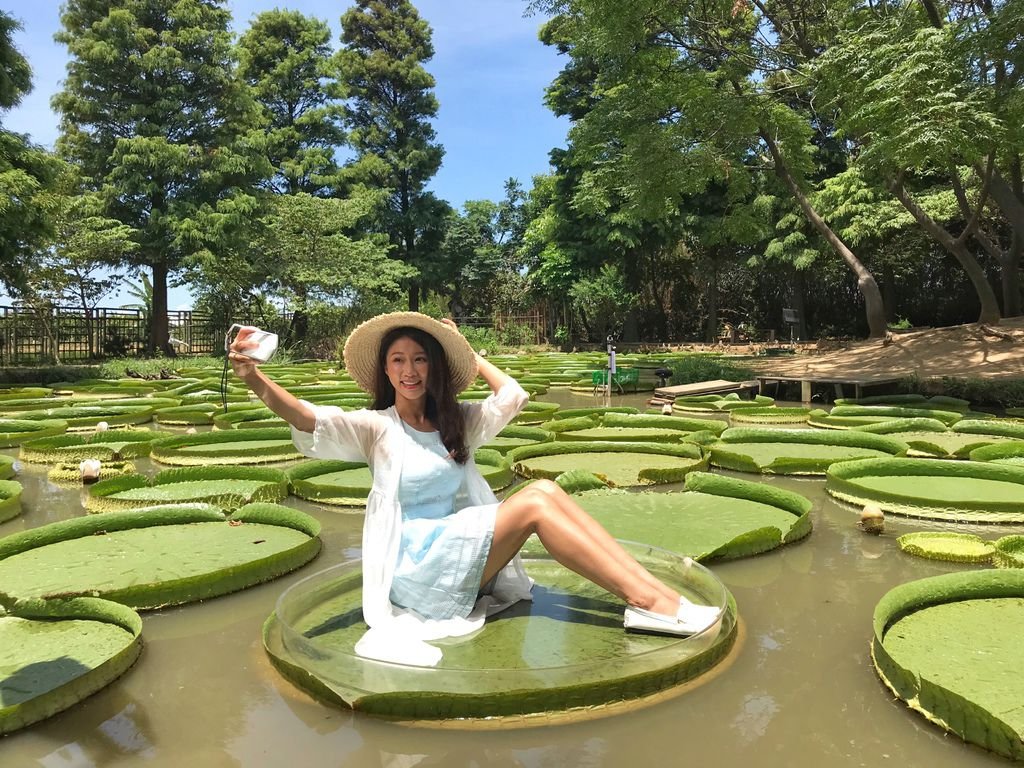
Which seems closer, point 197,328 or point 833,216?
point 833,216

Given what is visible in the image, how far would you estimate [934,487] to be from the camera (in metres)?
4.70

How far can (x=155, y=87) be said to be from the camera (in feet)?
64.2

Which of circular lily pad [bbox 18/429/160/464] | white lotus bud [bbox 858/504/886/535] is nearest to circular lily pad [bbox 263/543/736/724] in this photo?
white lotus bud [bbox 858/504/886/535]

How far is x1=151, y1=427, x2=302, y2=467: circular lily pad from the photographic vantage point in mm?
6297

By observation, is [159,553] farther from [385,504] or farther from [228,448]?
[228,448]

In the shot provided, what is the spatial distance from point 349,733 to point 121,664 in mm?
921

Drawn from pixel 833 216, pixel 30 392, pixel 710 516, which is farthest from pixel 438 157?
pixel 710 516

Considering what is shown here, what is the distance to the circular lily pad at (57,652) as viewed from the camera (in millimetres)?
2152

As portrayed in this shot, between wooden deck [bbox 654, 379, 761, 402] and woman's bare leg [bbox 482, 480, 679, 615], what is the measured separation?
27.0ft

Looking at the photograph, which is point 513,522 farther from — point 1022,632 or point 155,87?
point 155,87

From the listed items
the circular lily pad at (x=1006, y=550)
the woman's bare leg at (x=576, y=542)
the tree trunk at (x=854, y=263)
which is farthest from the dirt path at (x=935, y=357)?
the woman's bare leg at (x=576, y=542)

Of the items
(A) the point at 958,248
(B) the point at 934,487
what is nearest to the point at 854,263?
(A) the point at 958,248

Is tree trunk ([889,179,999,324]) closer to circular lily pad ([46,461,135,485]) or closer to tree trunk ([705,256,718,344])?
tree trunk ([705,256,718,344])

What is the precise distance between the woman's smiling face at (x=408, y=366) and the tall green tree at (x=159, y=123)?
18227 millimetres
